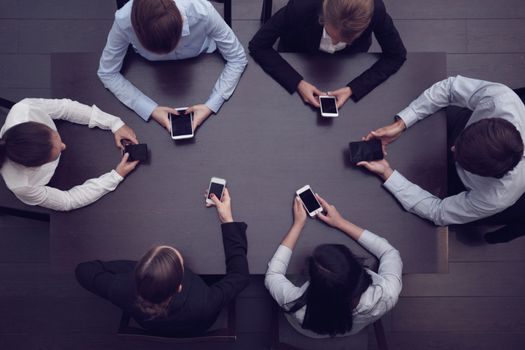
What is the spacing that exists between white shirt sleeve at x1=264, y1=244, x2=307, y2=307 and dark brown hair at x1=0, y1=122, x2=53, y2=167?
923 mm

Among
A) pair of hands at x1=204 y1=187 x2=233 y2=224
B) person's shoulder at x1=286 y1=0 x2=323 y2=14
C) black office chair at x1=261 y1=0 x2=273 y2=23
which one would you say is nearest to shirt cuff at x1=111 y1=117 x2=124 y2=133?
pair of hands at x1=204 y1=187 x2=233 y2=224

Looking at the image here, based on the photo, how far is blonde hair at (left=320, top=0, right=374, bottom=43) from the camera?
1515 millimetres

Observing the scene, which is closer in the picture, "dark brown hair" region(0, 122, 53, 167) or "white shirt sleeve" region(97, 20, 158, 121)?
"dark brown hair" region(0, 122, 53, 167)

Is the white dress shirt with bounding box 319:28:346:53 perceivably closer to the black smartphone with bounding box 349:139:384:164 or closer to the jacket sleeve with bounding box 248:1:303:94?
the jacket sleeve with bounding box 248:1:303:94

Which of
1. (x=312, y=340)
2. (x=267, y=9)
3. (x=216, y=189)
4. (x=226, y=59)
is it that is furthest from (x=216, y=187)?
(x=267, y=9)

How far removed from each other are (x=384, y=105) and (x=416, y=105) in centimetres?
13

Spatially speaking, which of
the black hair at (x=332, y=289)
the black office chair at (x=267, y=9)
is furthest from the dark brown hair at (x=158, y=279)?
the black office chair at (x=267, y=9)

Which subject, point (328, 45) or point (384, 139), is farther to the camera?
point (328, 45)

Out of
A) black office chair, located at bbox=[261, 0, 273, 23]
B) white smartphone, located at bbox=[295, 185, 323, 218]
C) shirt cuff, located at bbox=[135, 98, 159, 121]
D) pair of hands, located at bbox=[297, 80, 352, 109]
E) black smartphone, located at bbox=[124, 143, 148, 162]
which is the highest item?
black office chair, located at bbox=[261, 0, 273, 23]

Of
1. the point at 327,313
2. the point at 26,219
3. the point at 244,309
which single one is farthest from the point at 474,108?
the point at 26,219

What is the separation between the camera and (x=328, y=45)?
6.04 feet

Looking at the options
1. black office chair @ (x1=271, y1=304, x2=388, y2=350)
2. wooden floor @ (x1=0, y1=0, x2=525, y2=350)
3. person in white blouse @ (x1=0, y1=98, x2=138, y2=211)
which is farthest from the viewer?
wooden floor @ (x1=0, y1=0, x2=525, y2=350)

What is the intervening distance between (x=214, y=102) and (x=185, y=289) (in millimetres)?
726

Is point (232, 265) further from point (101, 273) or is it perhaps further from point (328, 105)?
point (328, 105)
